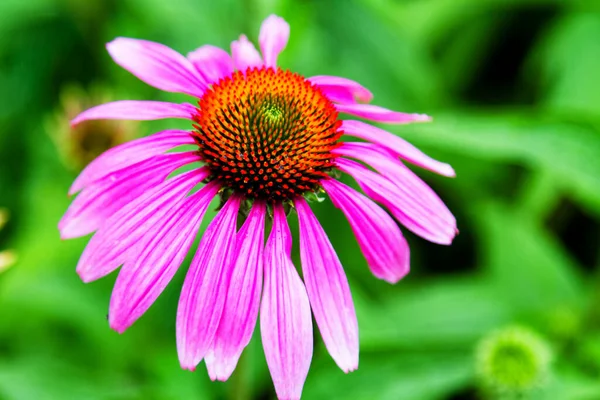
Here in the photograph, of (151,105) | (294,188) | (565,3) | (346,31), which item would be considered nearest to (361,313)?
(294,188)

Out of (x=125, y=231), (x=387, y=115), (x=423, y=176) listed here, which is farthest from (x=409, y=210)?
(x=423, y=176)

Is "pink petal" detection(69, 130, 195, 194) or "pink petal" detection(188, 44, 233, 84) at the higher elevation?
"pink petal" detection(188, 44, 233, 84)

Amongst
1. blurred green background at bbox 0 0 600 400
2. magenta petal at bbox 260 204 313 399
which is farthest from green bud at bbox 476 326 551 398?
magenta petal at bbox 260 204 313 399

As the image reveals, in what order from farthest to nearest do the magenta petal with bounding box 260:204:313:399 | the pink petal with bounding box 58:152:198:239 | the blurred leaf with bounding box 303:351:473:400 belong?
the blurred leaf with bounding box 303:351:473:400 < the pink petal with bounding box 58:152:198:239 < the magenta petal with bounding box 260:204:313:399

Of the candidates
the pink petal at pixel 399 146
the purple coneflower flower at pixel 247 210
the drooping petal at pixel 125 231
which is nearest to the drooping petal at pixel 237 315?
the purple coneflower flower at pixel 247 210

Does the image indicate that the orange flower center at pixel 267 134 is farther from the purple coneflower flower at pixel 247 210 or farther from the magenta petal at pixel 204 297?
the magenta petal at pixel 204 297

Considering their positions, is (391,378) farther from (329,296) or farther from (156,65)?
(156,65)

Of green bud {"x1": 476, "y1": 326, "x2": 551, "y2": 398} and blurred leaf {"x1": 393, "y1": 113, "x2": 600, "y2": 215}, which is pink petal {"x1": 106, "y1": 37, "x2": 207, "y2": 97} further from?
green bud {"x1": 476, "y1": 326, "x2": 551, "y2": 398}
